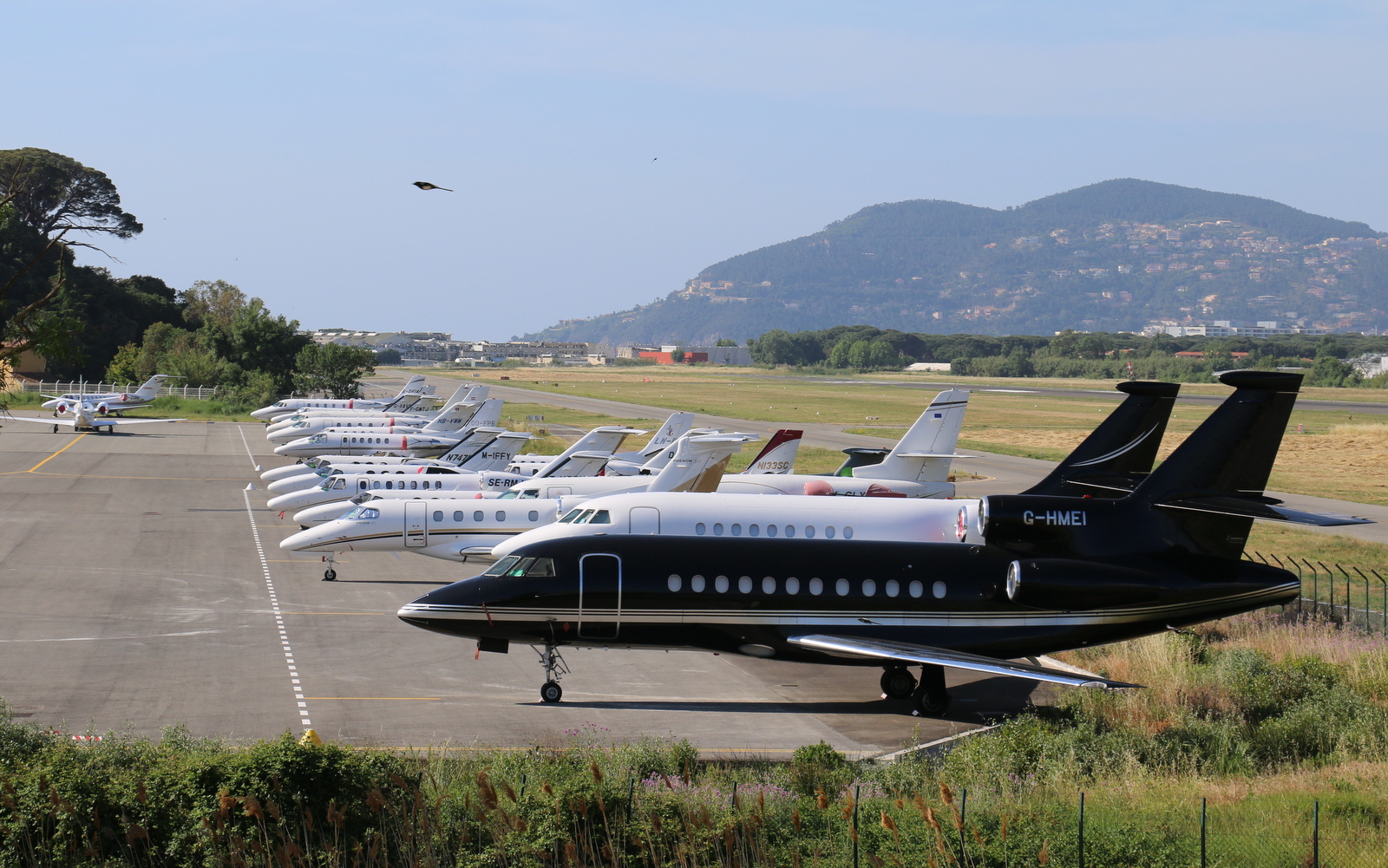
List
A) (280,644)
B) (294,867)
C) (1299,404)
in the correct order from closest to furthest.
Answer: (294,867) → (280,644) → (1299,404)

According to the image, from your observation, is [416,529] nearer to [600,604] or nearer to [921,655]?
[600,604]

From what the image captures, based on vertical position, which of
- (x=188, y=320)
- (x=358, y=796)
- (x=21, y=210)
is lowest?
(x=358, y=796)

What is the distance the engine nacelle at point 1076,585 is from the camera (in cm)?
2258

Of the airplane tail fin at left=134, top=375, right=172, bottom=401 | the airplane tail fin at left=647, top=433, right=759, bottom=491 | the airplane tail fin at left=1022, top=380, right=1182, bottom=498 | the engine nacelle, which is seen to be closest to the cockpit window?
the engine nacelle

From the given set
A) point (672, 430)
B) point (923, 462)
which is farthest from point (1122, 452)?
point (672, 430)

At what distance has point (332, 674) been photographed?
960 inches

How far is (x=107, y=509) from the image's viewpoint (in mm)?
49969

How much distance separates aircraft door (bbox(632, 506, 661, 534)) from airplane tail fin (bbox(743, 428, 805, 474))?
17.5 m

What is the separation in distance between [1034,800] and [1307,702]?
31.2 ft

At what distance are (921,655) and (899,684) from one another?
159 cm

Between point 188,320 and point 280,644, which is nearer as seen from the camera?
point 280,644

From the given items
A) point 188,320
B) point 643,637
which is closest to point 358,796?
point 643,637

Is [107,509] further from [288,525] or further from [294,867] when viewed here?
[294,867]

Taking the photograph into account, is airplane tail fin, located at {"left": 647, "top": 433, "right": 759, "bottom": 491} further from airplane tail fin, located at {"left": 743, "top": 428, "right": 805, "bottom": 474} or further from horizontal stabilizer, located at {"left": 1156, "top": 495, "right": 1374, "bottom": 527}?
horizontal stabilizer, located at {"left": 1156, "top": 495, "right": 1374, "bottom": 527}
